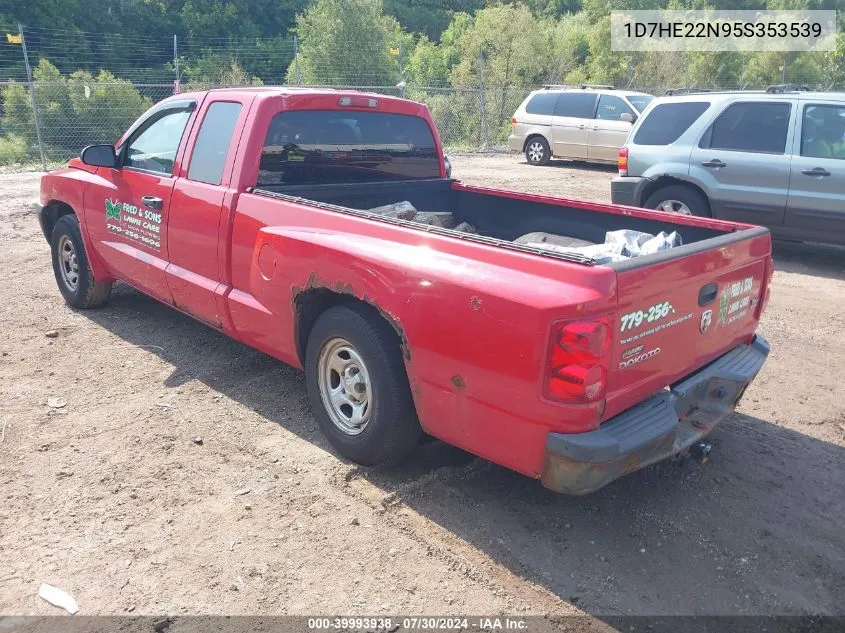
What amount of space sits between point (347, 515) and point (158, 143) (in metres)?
3.22

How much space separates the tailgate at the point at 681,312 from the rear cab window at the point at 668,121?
5.40 m

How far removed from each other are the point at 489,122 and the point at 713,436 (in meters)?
20.0

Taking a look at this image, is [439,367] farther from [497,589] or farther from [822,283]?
[822,283]

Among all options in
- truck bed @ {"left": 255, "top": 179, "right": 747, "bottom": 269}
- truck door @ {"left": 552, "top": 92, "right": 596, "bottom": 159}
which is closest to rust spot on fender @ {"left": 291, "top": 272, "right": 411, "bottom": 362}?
truck bed @ {"left": 255, "top": 179, "right": 747, "bottom": 269}

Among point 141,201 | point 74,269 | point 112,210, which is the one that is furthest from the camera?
point 74,269

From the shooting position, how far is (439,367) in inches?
122

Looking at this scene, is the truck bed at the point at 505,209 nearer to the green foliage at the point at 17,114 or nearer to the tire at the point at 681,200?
the tire at the point at 681,200

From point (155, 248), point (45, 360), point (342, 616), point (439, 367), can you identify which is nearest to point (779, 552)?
point (439, 367)

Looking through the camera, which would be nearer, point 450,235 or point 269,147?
point 450,235

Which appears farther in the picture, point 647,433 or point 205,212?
point 205,212

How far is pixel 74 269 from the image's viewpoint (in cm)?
616

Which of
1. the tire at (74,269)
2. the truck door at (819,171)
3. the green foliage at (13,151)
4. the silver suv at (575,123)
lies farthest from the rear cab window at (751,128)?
the green foliage at (13,151)

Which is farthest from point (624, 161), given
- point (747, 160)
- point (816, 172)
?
point (816, 172)

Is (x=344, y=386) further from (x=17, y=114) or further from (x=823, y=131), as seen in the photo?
(x=17, y=114)
